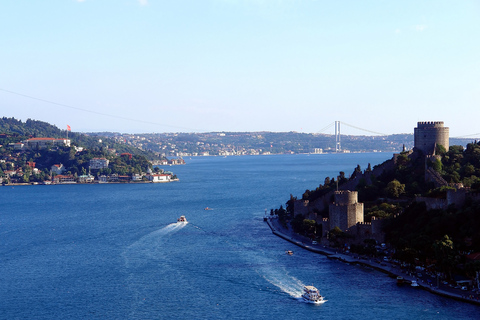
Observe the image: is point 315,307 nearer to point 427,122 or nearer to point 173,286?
point 173,286

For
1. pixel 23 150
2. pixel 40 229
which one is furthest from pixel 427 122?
pixel 23 150

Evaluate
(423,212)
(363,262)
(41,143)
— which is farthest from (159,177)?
(363,262)

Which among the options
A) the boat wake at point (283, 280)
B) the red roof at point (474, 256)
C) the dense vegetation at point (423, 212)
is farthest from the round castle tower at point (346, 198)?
the red roof at point (474, 256)

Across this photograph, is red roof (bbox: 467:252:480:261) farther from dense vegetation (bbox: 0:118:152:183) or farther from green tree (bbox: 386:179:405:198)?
dense vegetation (bbox: 0:118:152:183)

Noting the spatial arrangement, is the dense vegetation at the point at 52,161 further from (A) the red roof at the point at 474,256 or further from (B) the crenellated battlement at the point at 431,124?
(A) the red roof at the point at 474,256

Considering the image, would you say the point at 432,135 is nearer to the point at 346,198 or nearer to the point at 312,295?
the point at 346,198
